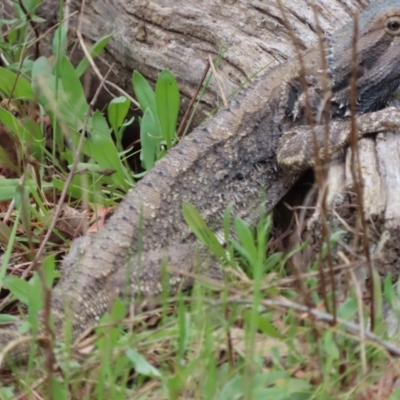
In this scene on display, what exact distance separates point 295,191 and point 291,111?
1.38 feet

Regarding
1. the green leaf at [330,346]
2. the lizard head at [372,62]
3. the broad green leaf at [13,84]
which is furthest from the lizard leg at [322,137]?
the broad green leaf at [13,84]

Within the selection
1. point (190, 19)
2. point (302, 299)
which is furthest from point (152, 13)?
point (302, 299)

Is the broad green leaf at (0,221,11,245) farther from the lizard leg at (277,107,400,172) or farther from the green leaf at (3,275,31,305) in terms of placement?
the lizard leg at (277,107,400,172)

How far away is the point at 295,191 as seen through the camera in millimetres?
3941

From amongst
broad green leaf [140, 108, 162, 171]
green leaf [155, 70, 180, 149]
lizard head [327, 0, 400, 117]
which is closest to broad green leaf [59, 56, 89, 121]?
broad green leaf [140, 108, 162, 171]

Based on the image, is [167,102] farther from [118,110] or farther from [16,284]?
[16,284]

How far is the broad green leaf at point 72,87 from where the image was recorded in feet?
14.1

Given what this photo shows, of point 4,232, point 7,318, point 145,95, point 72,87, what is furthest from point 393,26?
point 7,318

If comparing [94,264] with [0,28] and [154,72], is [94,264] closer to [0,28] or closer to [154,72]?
[154,72]

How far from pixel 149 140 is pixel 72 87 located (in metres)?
0.57

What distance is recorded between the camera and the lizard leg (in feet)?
11.5

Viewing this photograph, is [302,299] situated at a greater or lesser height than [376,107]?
lesser

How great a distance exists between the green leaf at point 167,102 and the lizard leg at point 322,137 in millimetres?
625

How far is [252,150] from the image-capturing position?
12.8 ft
